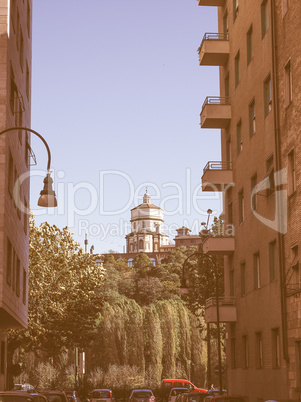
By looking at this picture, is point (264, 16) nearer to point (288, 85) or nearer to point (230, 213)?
point (288, 85)

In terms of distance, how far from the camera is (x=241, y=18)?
3400 centimetres

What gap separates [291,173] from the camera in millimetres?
25500

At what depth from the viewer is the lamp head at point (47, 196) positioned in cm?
1583

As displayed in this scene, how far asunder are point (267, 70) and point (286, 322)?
31.2ft

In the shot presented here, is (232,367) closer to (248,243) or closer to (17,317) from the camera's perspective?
(248,243)

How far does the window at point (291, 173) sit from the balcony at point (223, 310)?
11.5 metres

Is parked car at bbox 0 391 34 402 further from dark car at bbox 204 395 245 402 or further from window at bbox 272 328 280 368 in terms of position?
window at bbox 272 328 280 368

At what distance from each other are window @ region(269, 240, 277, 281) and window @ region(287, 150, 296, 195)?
327 cm

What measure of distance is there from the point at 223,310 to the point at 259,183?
794 cm

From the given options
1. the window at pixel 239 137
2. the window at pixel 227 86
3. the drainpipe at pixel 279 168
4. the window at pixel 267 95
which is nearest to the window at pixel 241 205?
the window at pixel 239 137

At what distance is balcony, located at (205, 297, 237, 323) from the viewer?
3538 cm

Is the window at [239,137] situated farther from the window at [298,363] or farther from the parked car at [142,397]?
the parked car at [142,397]

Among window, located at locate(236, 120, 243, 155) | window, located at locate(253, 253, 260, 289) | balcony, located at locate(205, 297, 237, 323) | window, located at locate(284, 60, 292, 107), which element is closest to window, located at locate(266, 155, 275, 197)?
window, located at locate(284, 60, 292, 107)

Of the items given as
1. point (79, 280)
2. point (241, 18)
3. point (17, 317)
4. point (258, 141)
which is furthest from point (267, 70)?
point (79, 280)
